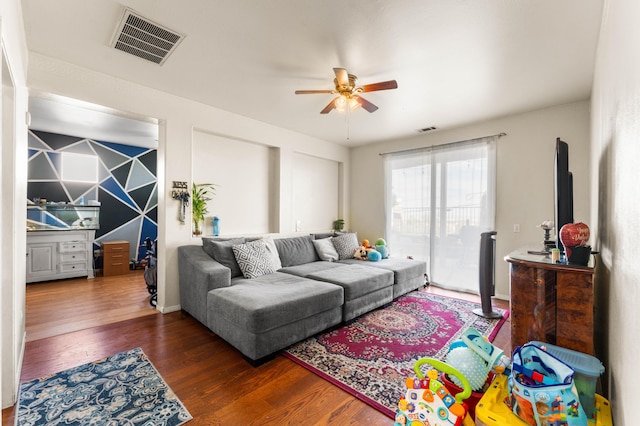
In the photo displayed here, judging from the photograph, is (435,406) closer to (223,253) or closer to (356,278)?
(356,278)

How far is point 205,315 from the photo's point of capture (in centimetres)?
284

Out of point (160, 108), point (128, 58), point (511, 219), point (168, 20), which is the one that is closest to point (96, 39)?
point (128, 58)

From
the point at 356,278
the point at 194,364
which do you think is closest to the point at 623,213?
the point at 356,278

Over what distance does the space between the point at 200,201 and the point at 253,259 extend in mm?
1090

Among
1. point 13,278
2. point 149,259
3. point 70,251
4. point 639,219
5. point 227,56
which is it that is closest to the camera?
point 639,219

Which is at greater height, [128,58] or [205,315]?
[128,58]

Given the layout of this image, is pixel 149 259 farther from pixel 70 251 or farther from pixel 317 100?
pixel 317 100

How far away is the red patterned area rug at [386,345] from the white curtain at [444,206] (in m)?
0.81

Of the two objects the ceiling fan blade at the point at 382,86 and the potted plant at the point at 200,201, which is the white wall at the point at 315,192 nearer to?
the potted plant at the point at 200,201

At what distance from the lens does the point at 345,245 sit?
4.71 m

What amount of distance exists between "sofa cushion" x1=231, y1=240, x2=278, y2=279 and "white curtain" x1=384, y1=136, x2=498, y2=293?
8.49ft

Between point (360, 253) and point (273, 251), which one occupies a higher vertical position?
point (273, 251)

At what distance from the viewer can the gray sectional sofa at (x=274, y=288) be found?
2.35 metres

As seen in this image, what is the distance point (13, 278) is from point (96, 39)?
192 centimetres
